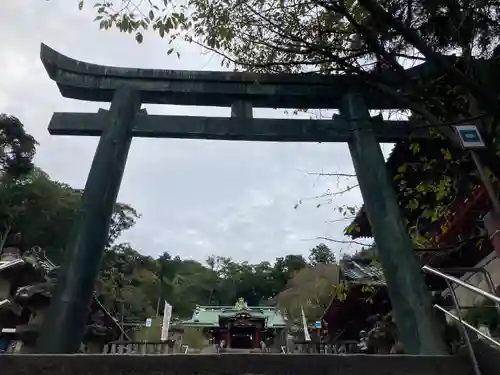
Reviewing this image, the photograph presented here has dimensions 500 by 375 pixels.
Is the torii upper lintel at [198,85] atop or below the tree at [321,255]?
below

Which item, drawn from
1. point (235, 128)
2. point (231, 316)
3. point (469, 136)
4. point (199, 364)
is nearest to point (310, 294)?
point (231, 316)

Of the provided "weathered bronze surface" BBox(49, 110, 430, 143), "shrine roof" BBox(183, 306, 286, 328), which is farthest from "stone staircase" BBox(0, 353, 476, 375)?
"shrine roof" BBox(183, 306, 286, 328)

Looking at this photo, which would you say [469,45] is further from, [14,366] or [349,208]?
[14,366]

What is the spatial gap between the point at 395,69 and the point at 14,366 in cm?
359

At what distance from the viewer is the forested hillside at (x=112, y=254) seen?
29.9 meters

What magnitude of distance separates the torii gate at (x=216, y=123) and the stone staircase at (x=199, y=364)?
1.64 meters

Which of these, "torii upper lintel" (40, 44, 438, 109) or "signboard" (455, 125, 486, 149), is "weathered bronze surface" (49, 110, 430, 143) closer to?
"torii upper lintel" (40, 44, 438, 109)

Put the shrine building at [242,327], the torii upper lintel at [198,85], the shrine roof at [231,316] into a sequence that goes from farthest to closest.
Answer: the shrine roof at [231,316] < the shrine building at [242,327] < the torii upper lintel at [198,85]

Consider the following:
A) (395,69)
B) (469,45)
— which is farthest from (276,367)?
(469,45)

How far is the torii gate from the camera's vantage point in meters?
4.52

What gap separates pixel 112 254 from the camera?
42781 mm

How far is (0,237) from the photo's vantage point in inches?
1201

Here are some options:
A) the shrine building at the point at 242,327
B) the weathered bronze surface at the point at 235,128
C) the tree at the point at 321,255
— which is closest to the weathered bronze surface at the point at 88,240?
the weathered bronze surface at the point at 235,128

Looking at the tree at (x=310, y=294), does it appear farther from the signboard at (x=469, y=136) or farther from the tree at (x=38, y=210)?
the signboard at (x=469, y=136)
